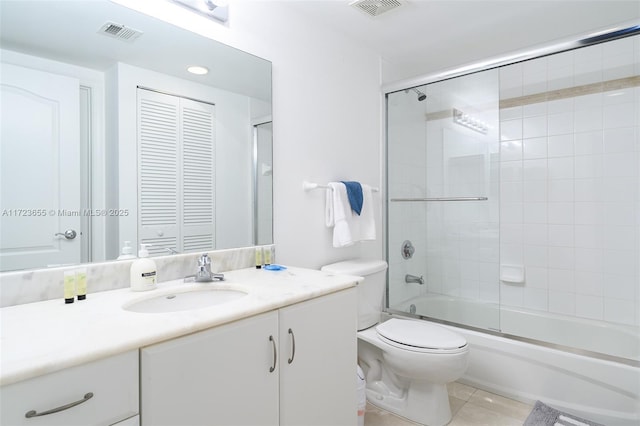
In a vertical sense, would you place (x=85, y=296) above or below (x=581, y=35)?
below

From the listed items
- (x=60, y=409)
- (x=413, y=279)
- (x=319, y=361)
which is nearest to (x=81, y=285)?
(x=60, y=409)

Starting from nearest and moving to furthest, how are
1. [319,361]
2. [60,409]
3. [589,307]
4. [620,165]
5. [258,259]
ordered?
[60,409], [319,361], [258,259], [620,165], [589,307]

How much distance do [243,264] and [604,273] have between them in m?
2.40

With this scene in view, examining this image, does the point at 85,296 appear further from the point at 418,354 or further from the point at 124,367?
the point at 418,354

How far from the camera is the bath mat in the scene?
173 cm

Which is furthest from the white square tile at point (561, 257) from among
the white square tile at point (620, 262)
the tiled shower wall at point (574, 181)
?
the white square tile at point (620, 262)

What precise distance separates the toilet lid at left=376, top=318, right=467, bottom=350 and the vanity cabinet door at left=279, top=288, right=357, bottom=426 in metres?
0.45

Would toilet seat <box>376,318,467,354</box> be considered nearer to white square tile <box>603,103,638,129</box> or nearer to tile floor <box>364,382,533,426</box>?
tile floor <box>364,382,533,426</box>

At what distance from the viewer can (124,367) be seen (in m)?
0.78

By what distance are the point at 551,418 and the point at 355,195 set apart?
1544mm

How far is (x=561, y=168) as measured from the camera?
2510 millimetres

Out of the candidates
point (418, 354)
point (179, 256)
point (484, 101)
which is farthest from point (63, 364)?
point (484, 101)

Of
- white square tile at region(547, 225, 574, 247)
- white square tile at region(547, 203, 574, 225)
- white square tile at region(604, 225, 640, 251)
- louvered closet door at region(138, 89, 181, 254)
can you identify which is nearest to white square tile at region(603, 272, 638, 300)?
white square tile at region(604, 225, 640, 251)

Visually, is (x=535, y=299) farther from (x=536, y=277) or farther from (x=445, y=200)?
(x=445, y=200)
